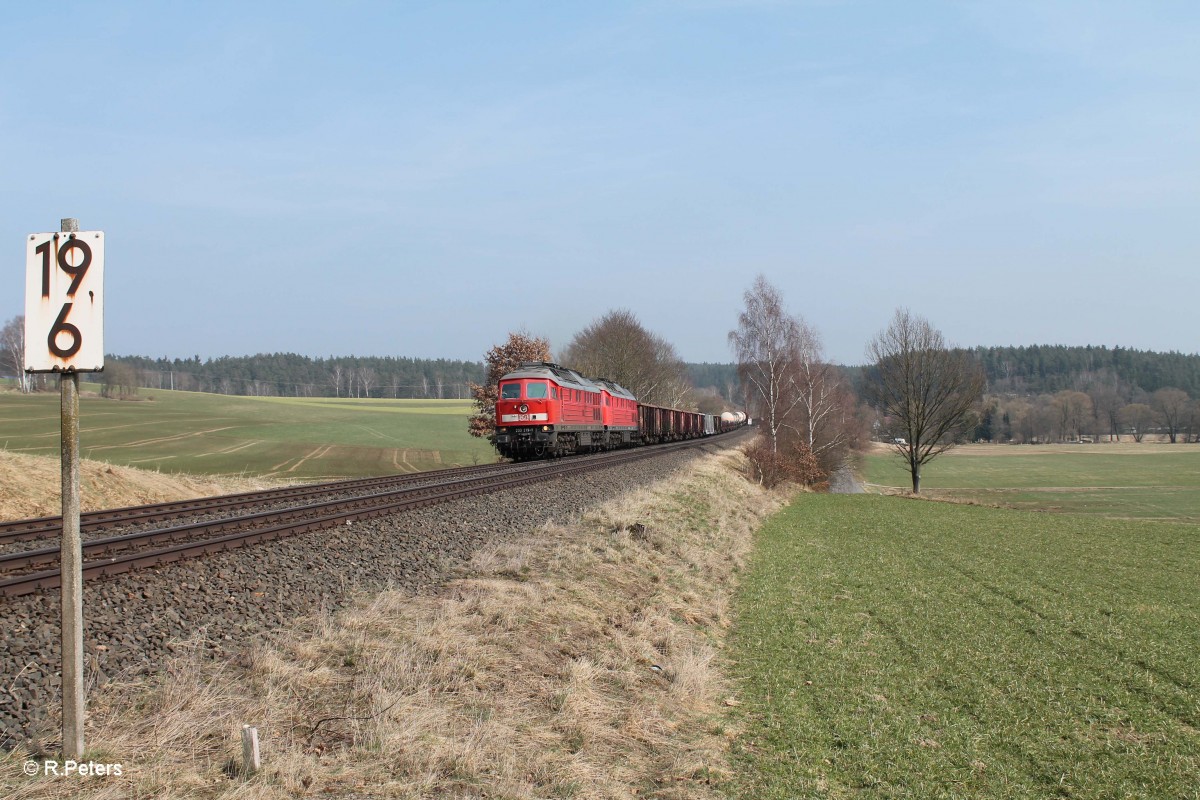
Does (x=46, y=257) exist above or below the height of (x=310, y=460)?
above

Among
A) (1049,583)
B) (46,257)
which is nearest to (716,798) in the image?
(46,257)


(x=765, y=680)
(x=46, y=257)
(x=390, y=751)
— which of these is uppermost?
(x=46, y=257)

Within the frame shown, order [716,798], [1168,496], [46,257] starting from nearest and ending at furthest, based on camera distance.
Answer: [46,257], [716,798], [1168,496]

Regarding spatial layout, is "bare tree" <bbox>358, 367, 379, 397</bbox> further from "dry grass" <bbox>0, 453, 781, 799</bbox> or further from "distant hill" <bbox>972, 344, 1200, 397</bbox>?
"dry grass" <bbox>0, 453, 781, 799</bbox>

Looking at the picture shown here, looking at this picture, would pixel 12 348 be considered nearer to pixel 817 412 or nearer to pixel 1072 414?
pixel 817 412

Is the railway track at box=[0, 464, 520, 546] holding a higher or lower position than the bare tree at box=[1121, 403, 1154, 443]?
higher

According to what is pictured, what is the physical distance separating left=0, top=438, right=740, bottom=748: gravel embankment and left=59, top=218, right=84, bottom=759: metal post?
545 mm

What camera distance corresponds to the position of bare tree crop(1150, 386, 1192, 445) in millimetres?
127312

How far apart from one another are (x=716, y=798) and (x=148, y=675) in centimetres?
422

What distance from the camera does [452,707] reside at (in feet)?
18.4

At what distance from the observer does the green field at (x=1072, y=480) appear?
4106 centimetres

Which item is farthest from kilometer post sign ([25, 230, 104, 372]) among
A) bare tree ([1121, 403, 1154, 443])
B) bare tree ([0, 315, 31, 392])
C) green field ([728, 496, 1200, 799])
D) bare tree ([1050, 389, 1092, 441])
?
bare tree ([1121, 403, 1154, 443])

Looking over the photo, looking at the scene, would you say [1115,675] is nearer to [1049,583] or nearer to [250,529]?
[1049,583]

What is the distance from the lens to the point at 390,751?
475 cm
